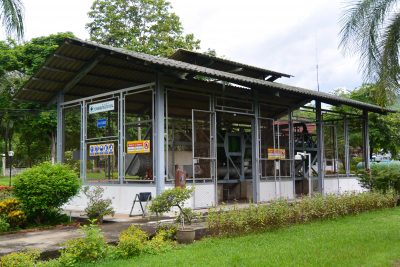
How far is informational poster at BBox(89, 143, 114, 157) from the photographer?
14.0 metres

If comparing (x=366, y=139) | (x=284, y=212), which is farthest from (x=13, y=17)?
(x=366, y=139)

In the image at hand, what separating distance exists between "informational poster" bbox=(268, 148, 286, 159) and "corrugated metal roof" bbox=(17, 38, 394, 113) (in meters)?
2.11

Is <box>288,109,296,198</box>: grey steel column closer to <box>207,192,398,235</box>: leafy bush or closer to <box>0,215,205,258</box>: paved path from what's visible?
<box>207,192,398,235</box>: leafy bush

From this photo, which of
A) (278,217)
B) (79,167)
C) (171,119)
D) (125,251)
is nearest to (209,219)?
(278,217)

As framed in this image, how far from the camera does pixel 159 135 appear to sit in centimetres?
1223

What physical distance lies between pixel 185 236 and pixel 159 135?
3.85 m

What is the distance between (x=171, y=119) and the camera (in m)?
13.8

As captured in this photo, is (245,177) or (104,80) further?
(245,177)

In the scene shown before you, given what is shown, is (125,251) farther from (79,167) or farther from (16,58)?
(16,58)

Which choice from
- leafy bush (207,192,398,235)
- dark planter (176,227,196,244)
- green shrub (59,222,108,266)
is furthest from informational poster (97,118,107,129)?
green shrub (59,222,108,266)

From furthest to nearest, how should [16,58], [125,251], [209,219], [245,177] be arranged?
[16,58] → [245,177] → [209,219] → [125,251]

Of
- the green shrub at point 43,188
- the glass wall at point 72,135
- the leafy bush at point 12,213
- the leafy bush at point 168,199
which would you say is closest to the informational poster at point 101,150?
the glass wall at point 72,135

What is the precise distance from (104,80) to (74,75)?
3.61 ft

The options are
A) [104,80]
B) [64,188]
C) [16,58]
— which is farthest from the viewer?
[16,58]
